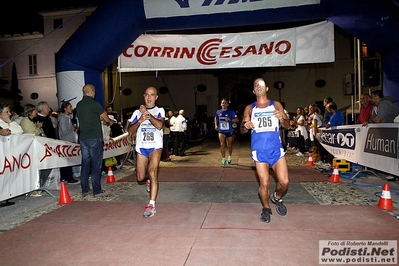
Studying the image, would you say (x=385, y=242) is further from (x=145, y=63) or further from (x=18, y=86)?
(x=18, y=86)

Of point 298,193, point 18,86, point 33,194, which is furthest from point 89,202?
point 18,86

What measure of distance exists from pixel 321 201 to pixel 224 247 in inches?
102

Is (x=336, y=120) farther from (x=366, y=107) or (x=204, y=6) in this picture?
(x=204, y=6)

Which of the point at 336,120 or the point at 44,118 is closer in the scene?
the point at 44,118

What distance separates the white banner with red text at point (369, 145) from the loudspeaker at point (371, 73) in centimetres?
153

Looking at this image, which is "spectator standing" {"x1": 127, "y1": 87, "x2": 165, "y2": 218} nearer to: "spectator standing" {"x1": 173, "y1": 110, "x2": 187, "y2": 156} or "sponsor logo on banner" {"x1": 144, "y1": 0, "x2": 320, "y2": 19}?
"sponsor logo on banner" {"x1": 144, "y1": 0, "x2": 320, "y2": 19}

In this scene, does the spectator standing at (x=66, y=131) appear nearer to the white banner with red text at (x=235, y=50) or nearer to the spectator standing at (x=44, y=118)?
the spectator standing at (x=44, y=118)

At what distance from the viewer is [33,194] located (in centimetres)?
648

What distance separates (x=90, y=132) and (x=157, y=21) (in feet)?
12.4

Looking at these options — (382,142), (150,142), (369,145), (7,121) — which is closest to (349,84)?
(369,145)

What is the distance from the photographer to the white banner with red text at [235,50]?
28.8 ft

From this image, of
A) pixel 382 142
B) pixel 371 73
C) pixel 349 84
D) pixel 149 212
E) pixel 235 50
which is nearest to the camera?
pixel 149 212

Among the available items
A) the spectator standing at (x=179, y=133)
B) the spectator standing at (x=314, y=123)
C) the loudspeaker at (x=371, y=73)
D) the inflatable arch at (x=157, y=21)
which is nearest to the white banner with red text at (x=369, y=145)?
the inflatable arch at (x=157, y=21)

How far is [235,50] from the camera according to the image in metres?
9.12
